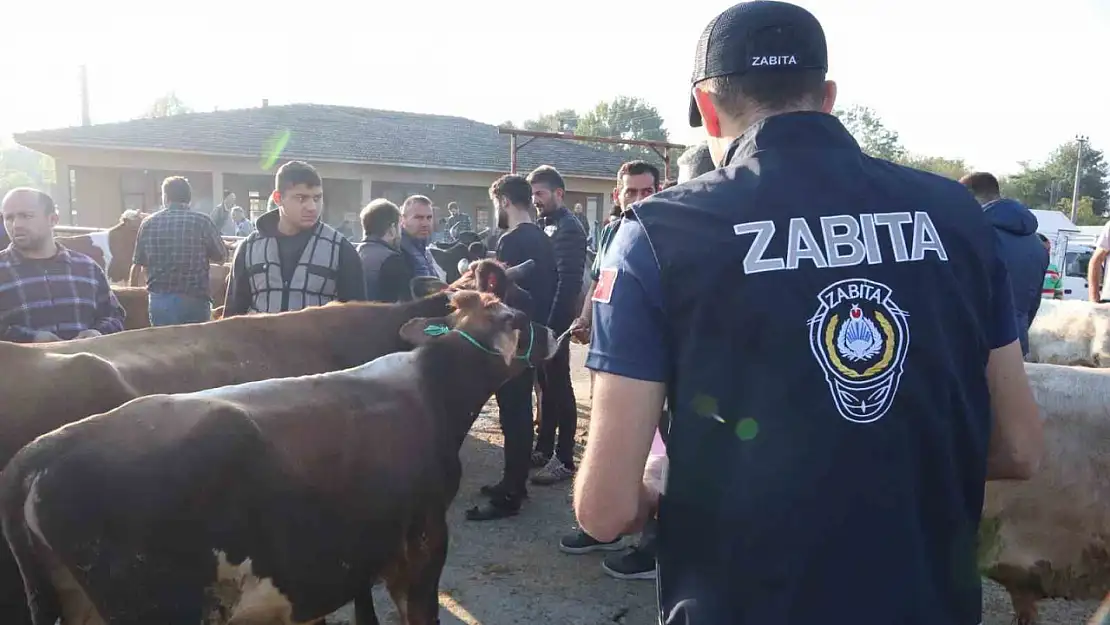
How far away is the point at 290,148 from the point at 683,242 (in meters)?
27.3

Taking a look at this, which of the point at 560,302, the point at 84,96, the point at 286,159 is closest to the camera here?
the point at 560,302

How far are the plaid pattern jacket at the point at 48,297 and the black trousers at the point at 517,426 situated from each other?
2560 mm

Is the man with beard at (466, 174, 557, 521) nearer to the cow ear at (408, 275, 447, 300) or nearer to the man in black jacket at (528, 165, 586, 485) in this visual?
the man in black jacket at (528, 165, 586, 485)

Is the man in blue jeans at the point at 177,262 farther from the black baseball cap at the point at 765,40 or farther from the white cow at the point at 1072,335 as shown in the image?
the white cow at the point at 1072,335

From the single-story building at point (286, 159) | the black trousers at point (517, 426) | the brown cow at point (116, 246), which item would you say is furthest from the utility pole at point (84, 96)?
the black trousers at point (517, 426)

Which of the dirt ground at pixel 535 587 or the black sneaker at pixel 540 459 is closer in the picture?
the dirt ground at pixel 535 587

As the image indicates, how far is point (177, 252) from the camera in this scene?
6883 millimetres

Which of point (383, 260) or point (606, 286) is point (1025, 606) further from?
point (383, 260)

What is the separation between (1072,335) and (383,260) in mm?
5998

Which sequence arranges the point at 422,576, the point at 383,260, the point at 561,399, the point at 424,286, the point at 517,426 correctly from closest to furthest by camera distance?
the point at 422,576
the point at 424,286
the point at 517,426
the point at 383,260
the point at 561,399

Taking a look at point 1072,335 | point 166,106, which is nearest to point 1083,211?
point 1072,335

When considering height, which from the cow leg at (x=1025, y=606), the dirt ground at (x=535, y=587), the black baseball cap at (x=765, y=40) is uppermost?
the black baseball cap at (x=765, y=40)

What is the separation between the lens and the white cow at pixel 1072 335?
6.91m

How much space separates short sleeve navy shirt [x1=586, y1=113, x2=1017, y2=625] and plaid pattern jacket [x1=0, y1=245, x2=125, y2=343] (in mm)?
4366
